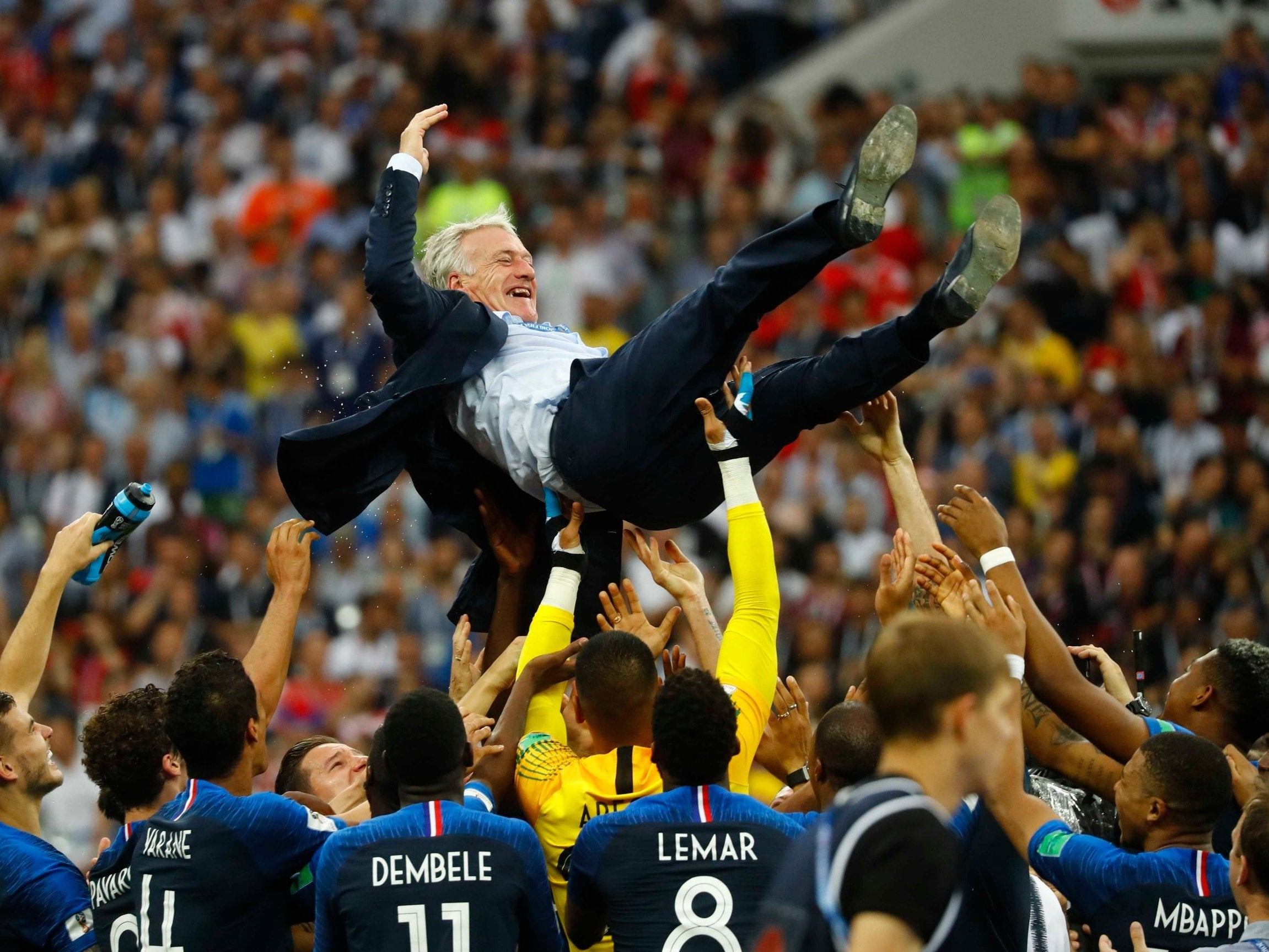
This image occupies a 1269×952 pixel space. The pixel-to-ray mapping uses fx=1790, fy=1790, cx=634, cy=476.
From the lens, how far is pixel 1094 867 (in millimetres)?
4086

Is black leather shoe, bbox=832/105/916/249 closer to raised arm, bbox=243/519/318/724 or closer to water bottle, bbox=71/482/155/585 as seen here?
raised arm, bbox=243/519/318/724

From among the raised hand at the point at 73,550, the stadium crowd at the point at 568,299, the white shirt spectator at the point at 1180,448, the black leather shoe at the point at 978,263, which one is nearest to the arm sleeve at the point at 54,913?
the raised hand at the point at 73,550

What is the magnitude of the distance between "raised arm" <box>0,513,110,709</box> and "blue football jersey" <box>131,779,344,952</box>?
1019 mm

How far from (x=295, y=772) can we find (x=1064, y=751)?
218cm

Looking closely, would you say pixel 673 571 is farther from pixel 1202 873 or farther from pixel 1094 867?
pixel 1202 873

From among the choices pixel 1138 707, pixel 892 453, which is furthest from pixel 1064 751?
pixel 892 453

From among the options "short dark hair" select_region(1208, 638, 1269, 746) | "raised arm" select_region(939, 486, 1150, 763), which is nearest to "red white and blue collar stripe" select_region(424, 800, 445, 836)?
"raised arm" select_region(939, 486, 1150, 763)

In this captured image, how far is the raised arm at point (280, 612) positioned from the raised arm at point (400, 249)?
2.29 feet

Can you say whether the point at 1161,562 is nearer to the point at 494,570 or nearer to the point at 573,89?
the point at 494,570

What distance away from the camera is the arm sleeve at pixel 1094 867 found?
13.3 ft

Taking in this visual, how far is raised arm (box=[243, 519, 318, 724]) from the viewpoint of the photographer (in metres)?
5.11

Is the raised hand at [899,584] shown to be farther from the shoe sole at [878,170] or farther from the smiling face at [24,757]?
the smiling face at [24,757]

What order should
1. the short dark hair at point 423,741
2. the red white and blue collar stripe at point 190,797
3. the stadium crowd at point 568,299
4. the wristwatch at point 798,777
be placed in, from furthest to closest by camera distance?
the stadium crowd at point 568,299 → the wristwatch at point 798,777 → the red white and blue collar stripe at point 190,797 → the short dark hair at point 423,741

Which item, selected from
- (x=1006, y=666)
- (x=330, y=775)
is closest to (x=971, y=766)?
(x=1006, y=666)
